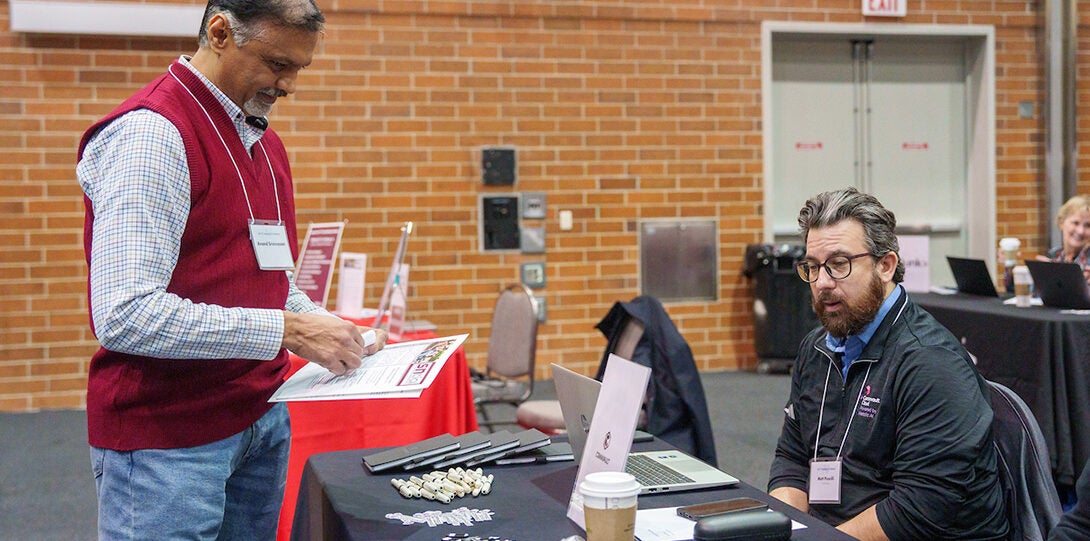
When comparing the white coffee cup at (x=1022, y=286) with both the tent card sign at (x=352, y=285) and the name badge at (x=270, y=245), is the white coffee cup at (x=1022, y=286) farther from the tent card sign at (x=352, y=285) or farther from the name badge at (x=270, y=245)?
the name badge at (x=270, y=245)

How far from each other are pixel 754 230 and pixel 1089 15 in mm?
3133

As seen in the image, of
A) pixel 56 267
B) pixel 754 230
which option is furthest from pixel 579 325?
pixel 56 267

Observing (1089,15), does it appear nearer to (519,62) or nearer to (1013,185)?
(1013,185)

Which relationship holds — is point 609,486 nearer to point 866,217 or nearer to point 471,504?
point 471,504

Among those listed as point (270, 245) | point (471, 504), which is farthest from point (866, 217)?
point (270, 245)

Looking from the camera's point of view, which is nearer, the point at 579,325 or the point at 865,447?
Result: the point at 865,447

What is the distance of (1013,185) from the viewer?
24.6 feet

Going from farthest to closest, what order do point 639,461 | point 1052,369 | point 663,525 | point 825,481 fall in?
1. point 1052,369
2. point 825,481
3. point 639,461
4. point 663,525

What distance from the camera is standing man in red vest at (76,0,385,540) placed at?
4.69 ft

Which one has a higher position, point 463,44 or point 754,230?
point 463,44

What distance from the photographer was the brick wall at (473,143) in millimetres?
5965

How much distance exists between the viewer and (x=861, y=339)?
200cm

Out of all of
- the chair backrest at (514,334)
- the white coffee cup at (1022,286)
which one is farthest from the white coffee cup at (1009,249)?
the chair backrest at (514,334)

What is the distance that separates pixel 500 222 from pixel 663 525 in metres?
5.16
